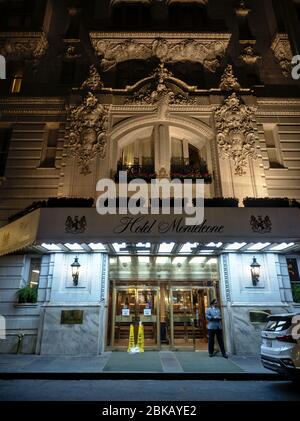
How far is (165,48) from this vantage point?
1641cm

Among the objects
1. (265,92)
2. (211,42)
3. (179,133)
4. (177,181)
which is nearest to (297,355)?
(177,181)

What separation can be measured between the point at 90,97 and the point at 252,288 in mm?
12115

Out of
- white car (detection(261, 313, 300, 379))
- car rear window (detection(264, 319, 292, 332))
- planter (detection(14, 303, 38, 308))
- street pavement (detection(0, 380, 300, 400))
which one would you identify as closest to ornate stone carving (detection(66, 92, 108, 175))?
planter (detection(14, 303, 38, 308))

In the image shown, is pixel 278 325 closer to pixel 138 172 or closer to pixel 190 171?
pixel 190 171

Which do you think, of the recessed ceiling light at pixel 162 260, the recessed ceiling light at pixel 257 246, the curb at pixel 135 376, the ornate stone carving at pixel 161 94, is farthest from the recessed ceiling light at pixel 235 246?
the ornate stone carving at pixel 161 94

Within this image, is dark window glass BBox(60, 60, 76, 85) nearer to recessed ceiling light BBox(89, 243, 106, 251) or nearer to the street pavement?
recessed ceiling light BBox(89, 243, 106, 251)

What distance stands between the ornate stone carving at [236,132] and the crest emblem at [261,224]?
12.5 ft

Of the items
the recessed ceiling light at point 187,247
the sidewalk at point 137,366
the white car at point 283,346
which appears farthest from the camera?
the recessed ceiling light at point 187,247

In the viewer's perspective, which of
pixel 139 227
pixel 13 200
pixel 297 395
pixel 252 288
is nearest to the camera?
pixel 297 395

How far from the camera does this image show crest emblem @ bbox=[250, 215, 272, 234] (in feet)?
33.4

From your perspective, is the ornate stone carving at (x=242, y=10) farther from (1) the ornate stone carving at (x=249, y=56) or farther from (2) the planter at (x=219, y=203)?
(2) the planter at (x=219, y=203)

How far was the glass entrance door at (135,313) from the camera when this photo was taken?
501 inches

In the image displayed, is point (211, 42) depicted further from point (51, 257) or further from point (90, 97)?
point (51, 257)

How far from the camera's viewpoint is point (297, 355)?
6.65m
